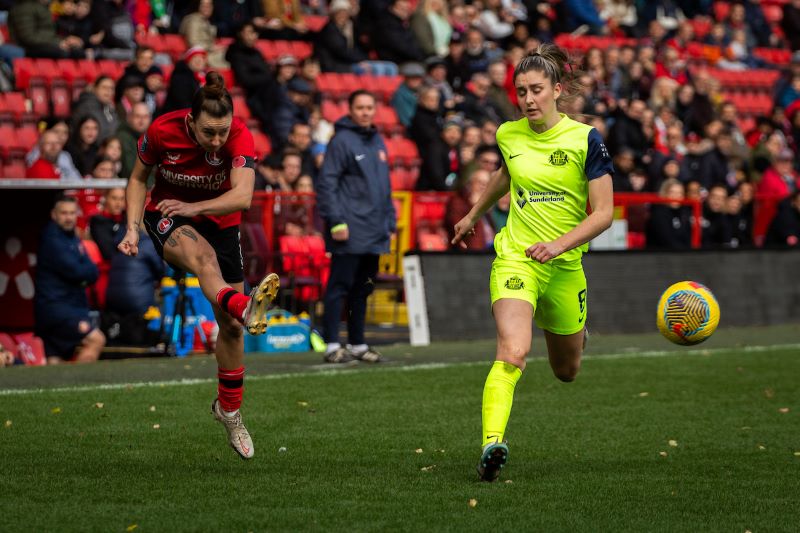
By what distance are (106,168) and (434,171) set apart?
5.77 meters

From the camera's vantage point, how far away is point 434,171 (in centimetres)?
2034

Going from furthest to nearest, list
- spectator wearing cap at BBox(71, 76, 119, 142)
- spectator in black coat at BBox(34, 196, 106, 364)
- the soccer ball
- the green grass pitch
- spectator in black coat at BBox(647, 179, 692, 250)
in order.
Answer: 1. spectator in black coat at BBox(647, 179, 692, 250)
2. spectator wearing cap at BBox(71, 76, 119, 142)
3. spectator in black coat at BBox(34, 196, 106, 364)
4. the soccer ball
5. the green grass pitch

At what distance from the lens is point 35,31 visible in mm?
19375

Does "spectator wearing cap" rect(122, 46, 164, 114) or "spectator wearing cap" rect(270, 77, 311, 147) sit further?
"spectator wearing cap" rect(270, 77, 311, 147)

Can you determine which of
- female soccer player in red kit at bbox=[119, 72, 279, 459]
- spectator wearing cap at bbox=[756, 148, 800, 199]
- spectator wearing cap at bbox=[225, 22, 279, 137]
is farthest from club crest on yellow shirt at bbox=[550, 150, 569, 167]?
spectator wearing cap at bbox=[756, 148, 800, 199]

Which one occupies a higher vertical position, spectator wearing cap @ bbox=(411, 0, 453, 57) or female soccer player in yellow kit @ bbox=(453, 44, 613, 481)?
female soccer player in yellow kit @ bbox=(453, 44, 613, 481)

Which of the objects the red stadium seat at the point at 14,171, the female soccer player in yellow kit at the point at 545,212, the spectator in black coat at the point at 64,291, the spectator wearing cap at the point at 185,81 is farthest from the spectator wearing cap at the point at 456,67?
the female soccer player in yellow kit at the point at 545,212

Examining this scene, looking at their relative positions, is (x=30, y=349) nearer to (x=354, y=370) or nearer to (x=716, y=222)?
(x=354, y=370)

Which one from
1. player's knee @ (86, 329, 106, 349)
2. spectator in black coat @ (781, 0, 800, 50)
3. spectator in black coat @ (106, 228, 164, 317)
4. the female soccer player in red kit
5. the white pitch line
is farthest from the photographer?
spectator in black coat @ (781, 0, 800, 50)

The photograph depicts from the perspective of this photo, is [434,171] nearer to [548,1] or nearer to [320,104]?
[320,104]

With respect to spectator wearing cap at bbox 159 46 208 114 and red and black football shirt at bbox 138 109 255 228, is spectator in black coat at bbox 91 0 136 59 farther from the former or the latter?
red and black football shirt at bbox 138 109 255 228

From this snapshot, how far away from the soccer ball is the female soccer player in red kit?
262 cm

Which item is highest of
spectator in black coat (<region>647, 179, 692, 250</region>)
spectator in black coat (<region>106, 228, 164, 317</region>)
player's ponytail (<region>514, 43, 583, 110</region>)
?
player's ponytail (<region>514, 43, 583, 110</region>)

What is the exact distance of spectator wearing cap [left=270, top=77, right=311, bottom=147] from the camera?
2020cm
